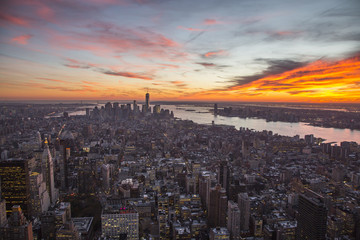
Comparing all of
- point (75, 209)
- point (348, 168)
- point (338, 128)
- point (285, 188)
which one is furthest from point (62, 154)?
point (338, 128)

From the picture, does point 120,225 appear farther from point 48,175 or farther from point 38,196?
point 48,175

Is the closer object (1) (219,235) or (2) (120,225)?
(1) (219,235)

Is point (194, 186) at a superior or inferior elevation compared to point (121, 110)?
inferior

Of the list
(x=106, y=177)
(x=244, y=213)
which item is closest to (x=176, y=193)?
(x=244, y=213)

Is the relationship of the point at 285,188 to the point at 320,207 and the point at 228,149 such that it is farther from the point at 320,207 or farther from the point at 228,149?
the point at 228,149

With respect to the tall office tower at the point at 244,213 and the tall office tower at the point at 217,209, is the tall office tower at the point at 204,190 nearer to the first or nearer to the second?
A: the tall office tower at the point at 217,209

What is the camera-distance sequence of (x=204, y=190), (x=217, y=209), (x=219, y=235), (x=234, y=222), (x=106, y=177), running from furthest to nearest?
→ (x=106, y=177) < (x=204, y=190) < (x=217, y=209) < (x=234, y=222) < (x=219, y=235)

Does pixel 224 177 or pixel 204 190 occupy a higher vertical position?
pixel 224 177
